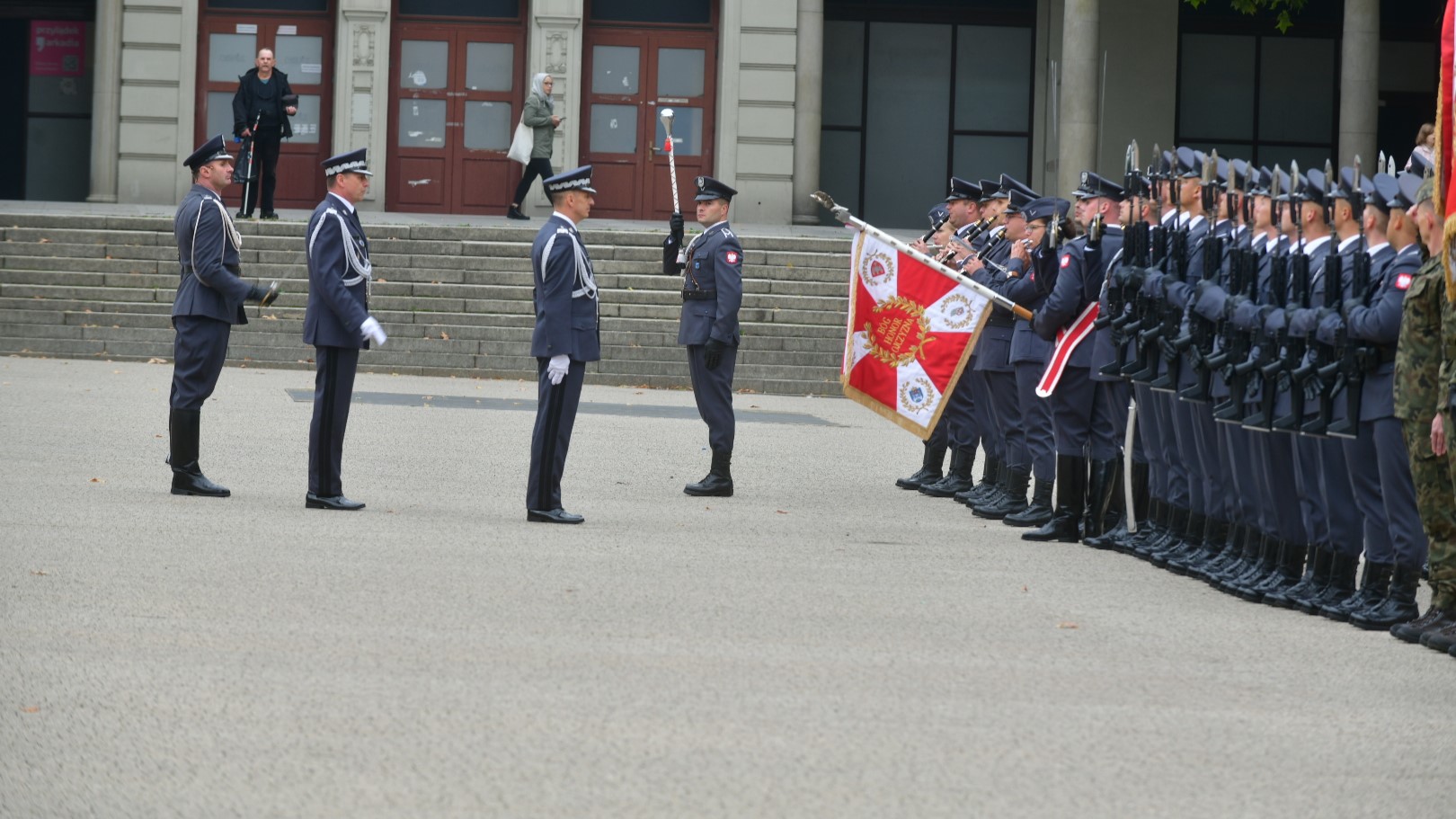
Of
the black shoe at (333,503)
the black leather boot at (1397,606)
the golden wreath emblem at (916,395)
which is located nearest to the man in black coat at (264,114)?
the golden wreath emblem at (916,395)

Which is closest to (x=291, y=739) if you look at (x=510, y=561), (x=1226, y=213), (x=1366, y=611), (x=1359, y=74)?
(x=510, y=561)

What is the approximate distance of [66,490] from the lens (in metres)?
11.4

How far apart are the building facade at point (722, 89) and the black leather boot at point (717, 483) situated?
15.7m

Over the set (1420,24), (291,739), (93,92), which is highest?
(1420,24)

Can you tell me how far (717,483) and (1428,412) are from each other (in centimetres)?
551

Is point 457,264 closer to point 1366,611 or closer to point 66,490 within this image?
point 66,490

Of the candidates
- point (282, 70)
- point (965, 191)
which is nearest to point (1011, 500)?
point (965, 191)

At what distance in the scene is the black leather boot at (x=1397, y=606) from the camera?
855 centimetres

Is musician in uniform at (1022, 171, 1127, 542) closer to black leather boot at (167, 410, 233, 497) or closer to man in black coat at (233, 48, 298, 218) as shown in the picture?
black leather boot at (167, 410, 233, 497)

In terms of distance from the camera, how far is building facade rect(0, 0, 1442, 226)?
29.7 m

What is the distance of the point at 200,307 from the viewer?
38.9ft

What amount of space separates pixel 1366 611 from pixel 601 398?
11921 millimetres

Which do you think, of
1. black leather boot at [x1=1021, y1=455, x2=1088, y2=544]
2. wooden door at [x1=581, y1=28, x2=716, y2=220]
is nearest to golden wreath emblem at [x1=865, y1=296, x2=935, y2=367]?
black leather boot at [x1=1021, y1=455, x2=1088, y2=544]

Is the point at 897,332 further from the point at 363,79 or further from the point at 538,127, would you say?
the point at 363,79
